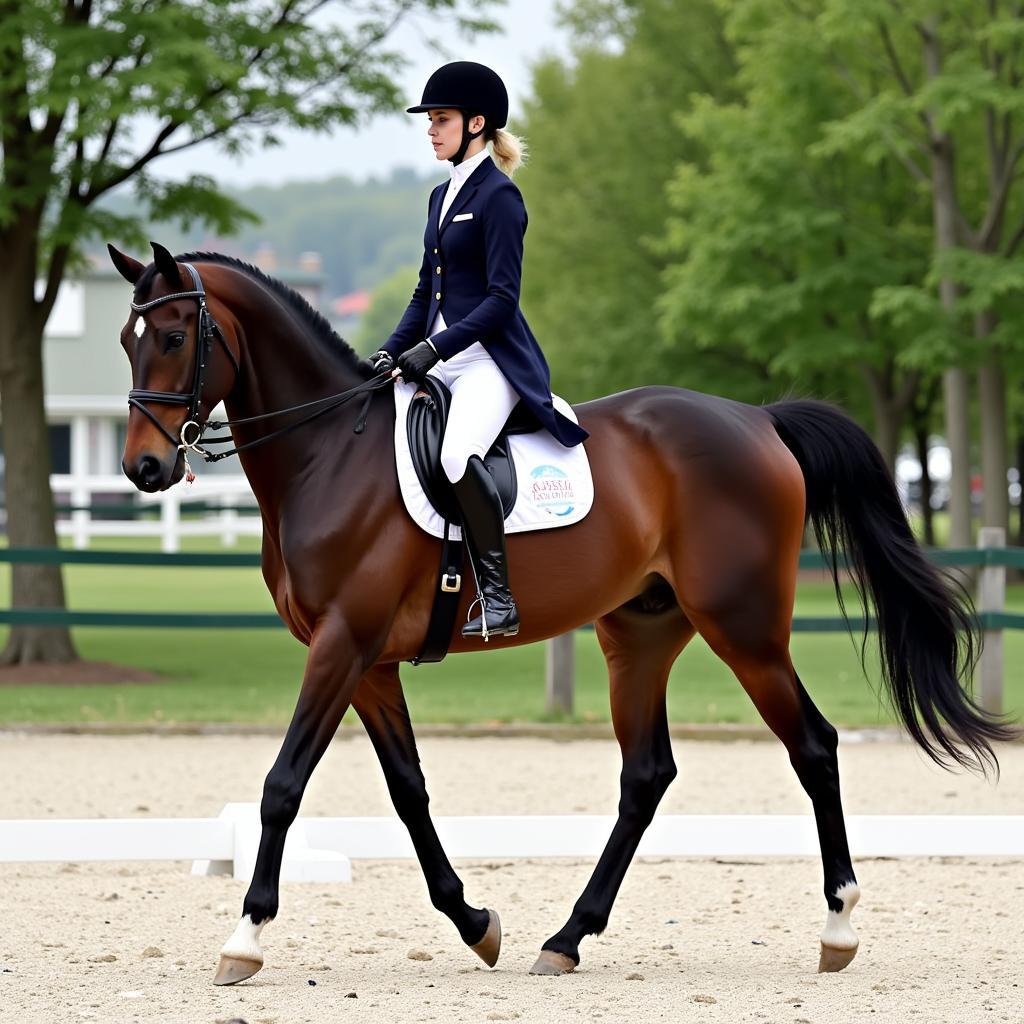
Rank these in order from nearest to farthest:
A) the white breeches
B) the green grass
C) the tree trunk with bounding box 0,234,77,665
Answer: the white breeches < the green grass < the tree trunk with bounding box 0,234,77,665

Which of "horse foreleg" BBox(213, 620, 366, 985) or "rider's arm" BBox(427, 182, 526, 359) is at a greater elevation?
"rider's arm" BBox(427, 182, 526, 359)

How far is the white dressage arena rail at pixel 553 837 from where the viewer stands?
19.4ft

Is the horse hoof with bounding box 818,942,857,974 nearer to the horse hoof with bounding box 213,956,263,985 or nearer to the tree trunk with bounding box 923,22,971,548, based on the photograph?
the horse hoof with bounding box 213,956,263,985

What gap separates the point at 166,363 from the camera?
198 inches

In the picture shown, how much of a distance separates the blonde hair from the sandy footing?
2707 mm

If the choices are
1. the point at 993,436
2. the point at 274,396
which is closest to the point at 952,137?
the point at 993,436

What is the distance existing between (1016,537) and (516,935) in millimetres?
31622

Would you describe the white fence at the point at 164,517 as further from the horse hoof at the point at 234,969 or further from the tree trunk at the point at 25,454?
the horse hoof at the point at 234,969

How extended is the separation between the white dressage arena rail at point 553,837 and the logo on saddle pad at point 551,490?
126cm

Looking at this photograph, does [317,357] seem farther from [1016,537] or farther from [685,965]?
[1016,537]

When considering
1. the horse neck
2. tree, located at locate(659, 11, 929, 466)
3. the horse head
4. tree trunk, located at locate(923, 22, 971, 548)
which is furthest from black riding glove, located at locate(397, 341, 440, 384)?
tree, located at locate(659, 11, 929, 466)

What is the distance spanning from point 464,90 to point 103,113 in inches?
335

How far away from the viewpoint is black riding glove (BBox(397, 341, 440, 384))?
531cm

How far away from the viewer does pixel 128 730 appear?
11.5 meters
